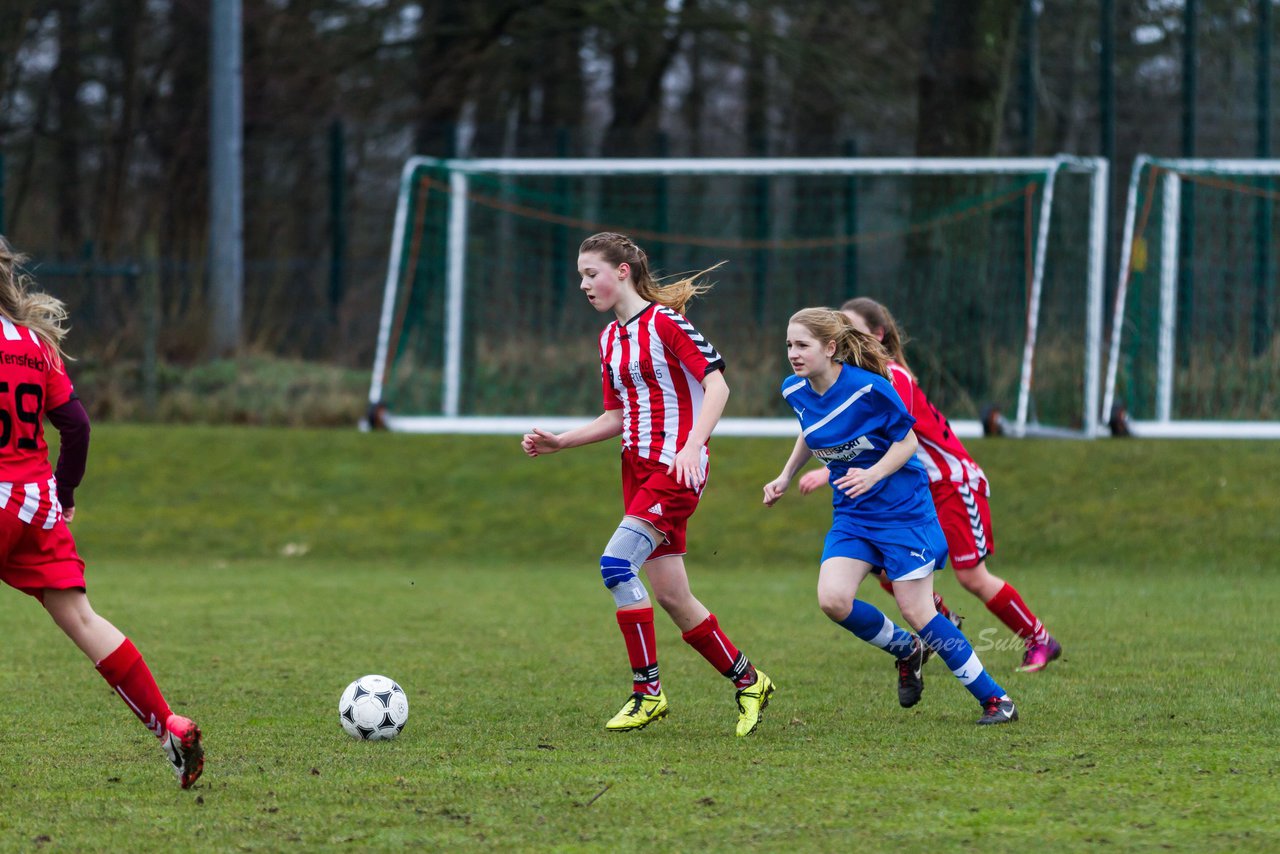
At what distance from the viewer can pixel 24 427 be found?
172 inches

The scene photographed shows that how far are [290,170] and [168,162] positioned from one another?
1.89m

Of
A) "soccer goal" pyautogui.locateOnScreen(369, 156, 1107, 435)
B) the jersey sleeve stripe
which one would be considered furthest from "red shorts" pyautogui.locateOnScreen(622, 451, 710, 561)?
"soccer goal" pyautogui.locateOnScreen(369, 156, 1107, 435)

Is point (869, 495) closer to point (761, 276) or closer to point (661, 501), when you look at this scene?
point (661, 501)

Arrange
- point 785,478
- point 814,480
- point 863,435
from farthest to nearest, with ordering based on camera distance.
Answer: point 785,478 < point 814,480 < point 863,435

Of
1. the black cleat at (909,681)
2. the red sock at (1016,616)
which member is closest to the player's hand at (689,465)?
the black cleat at (909,681)

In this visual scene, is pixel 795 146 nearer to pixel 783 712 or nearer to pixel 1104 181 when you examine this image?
pixel 1104 181

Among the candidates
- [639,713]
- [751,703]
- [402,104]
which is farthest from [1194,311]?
[402,104]

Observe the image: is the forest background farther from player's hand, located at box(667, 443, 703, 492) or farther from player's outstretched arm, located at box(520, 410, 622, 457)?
player's hand, located at box(667, 443, 703, 492)

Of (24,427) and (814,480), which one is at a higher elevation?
(24,427)

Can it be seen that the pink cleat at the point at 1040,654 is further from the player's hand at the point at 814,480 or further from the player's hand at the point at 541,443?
the player's hand at the point at 541,443

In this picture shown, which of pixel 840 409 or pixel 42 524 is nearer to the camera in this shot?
pixel 42 524

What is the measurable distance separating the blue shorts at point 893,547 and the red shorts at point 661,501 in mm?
512

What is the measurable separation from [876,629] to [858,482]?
64 cm

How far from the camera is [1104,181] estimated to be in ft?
42.8
